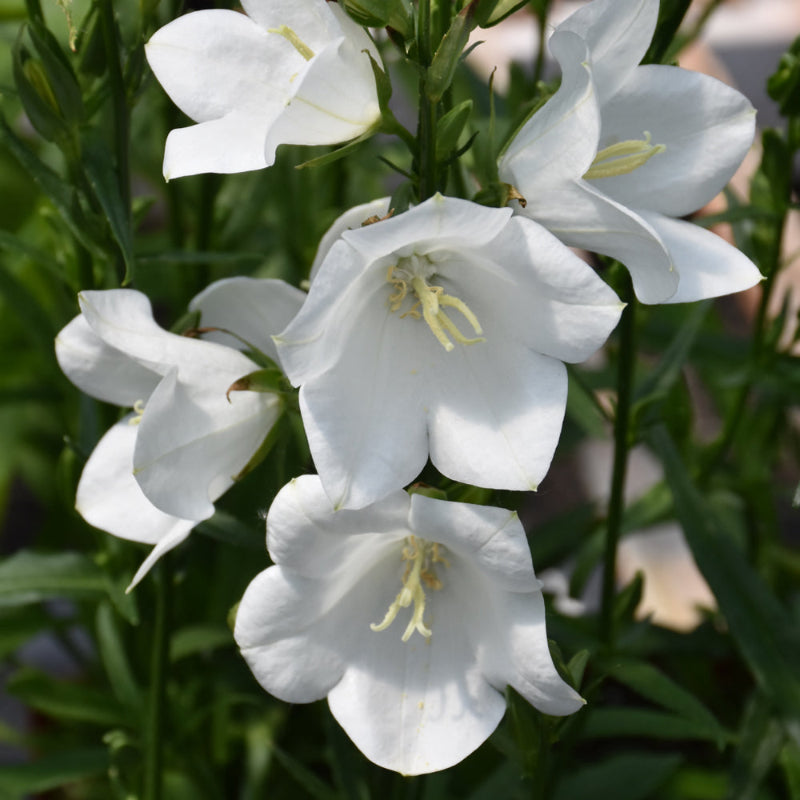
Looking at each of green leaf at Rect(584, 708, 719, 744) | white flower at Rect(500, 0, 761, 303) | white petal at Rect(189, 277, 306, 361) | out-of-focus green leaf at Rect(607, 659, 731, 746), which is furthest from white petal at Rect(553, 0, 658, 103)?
green leaf at Rect(584, 708, 719, 744)

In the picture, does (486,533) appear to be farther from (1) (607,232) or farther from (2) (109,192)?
(2) (109,192)

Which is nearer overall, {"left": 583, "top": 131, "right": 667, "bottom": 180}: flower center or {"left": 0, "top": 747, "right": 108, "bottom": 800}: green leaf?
{"left": 583, "top": 131, "right": 667, "bottom": 180}: flower center

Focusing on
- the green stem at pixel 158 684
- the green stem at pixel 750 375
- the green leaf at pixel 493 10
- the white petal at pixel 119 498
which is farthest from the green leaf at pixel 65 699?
the green leaf at pixel 493 10

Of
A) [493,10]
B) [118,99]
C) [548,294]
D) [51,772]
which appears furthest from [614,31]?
[51,772]

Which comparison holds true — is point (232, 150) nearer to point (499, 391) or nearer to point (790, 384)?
point (499, 391)

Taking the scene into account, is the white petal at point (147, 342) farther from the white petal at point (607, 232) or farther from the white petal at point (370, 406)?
the white petal at point (607, 232)

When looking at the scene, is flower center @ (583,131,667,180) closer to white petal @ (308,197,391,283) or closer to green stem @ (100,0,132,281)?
white petal @ (308,197,391,283)
